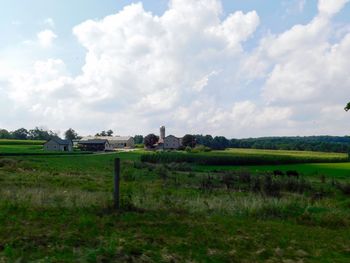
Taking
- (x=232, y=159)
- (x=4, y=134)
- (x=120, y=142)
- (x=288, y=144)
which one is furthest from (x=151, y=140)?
(x=232, y=159)

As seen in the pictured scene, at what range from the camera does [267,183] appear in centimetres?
2300

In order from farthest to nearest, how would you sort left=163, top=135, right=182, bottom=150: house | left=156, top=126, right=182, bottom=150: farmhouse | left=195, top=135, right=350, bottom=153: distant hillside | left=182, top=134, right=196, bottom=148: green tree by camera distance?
left=163, top=135, right=182, bottom=150: house → left=156, top=126, right=182, bottom=150: farmhouse → left=182, top=134, right=196, bottom=148: green tree → left=195, top=135, right=350, bottom=153: distant hillside

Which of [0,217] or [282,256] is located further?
[0,217]

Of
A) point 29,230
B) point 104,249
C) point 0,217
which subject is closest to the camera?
point 104,249

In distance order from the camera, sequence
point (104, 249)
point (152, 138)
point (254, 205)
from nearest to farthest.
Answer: point (104, 249)
point (254, 205)
point (152, 138)

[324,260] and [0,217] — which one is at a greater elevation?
[0,217]

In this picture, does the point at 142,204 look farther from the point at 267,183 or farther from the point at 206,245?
the point at 267,183

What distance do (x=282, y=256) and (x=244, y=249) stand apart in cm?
73

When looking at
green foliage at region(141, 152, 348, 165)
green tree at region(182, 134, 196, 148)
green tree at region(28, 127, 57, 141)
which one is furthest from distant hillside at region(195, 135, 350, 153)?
green tree at region(28, 127, 57, 141)

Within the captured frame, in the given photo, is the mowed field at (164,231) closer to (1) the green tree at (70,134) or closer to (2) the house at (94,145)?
(2) the house at (94,145)

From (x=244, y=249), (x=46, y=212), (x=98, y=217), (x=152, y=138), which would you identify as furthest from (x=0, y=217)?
(x=152, y=138)

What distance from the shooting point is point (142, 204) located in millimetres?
11258

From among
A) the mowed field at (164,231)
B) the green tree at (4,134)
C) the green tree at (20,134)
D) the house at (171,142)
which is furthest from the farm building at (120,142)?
the mowed field at (164,231)

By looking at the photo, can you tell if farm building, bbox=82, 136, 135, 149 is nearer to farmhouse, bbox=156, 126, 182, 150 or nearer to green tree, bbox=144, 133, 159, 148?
green tree, bbox=144, 133, 159, 148
